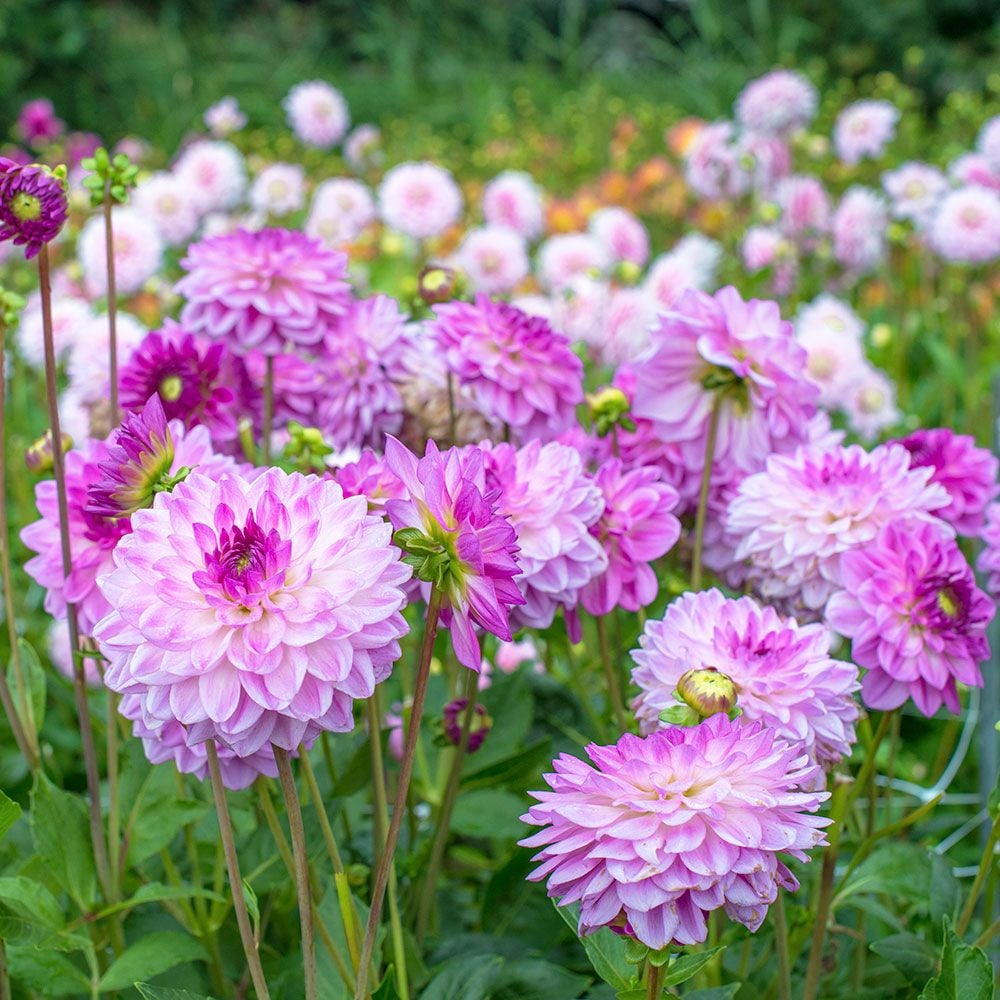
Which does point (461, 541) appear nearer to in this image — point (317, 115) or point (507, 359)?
point (507, 359)

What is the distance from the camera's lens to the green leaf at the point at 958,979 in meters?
0.80

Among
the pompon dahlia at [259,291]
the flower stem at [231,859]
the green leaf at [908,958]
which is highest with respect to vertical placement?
the pompon dahlia at [259,291]

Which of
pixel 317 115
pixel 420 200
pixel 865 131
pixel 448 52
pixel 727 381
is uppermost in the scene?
pixel 448 52

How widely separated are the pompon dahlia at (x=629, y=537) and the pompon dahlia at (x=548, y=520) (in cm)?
5

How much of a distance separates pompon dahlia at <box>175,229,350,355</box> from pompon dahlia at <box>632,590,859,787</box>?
1.48ft

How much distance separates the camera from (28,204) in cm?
88

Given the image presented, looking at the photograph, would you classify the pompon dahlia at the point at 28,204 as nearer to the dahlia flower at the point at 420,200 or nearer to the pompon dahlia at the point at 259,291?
the pompon dahlia at the point at 259,291

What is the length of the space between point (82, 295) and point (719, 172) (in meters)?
1.32

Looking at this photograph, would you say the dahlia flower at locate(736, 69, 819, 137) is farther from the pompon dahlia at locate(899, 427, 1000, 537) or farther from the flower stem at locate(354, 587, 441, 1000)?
the flower stem at locate(354, 587, 441, 1000)

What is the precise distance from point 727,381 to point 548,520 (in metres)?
0.25

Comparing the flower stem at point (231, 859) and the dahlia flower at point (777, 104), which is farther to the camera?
the dahlia flower at point (777, 104)

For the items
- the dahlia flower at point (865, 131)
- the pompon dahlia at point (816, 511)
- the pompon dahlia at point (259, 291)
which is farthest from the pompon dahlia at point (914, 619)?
the dahlia flower at point (865, 131)

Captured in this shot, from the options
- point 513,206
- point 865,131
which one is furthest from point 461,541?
point 865,131

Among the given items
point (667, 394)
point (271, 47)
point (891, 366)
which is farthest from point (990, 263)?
point (271, 47)
